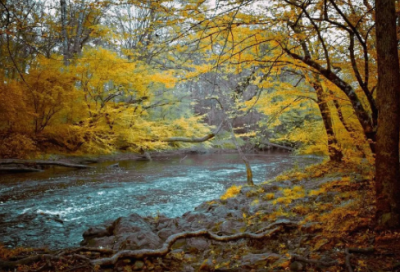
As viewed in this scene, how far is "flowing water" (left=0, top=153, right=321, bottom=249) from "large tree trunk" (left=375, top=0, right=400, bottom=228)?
4954mm

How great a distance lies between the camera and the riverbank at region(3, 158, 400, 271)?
2.81m

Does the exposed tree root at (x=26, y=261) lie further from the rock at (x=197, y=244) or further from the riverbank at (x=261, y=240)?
the rock at (x=197, y=244)

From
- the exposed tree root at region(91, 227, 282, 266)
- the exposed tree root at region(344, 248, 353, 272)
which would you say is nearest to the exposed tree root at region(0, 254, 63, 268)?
the exposed tree root at region(91, 227, 282, 266)

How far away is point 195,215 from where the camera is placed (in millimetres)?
5484

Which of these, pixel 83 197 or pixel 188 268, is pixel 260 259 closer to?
pixel 188 268

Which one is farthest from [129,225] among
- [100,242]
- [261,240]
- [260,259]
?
[260,259]

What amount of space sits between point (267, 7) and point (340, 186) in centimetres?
432

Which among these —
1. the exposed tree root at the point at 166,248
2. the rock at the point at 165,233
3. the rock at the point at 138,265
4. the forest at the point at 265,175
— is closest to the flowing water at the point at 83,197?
the forest at the point at 265,175

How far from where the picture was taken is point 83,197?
810 cm

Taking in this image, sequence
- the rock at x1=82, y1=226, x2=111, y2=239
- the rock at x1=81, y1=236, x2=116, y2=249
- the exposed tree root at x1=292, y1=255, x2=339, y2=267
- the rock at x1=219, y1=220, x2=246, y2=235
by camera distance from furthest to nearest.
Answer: the rock at x1=82, y1=226, x2=111, y2=239 < the rock at x1=219, y1=220, x2=246, y2=235 < the rock at x1=81, y1=236, x2=116, y2=249 < the exposed tree root at x1=292, y1=255, x2=339, y2=267

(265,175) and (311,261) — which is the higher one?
(311,261)

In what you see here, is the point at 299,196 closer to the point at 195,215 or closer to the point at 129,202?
the point at 195,215

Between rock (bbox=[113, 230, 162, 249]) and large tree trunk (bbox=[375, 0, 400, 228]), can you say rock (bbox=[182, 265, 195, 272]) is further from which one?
large tree trunk (bbox=[375, 0, 400, 228])

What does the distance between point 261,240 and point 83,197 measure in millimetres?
6375
